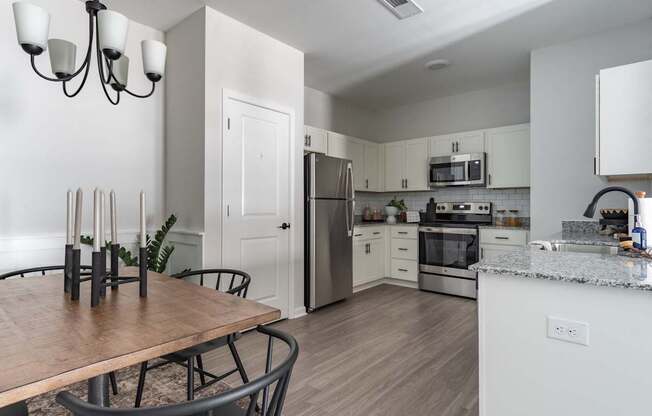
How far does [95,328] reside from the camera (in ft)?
3.37

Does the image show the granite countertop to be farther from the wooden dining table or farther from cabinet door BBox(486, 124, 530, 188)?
cabinet door BBox(486, 124, 530, 188)

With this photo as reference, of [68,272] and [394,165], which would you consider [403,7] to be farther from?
[68,272]

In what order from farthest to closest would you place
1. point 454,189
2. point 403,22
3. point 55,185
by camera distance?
1. point 454,189
2. point 403,22
3. point 55,185

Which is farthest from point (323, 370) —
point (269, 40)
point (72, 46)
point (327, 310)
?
point (269, 40)

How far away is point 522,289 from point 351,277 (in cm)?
289

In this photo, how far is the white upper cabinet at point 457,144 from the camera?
456 cm

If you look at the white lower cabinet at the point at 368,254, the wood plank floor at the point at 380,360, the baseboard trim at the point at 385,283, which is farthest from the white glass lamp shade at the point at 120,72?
the baseboard trim at the point at 385,283

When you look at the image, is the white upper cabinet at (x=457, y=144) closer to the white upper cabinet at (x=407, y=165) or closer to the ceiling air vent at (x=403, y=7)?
the white upper cabinet at (x=407, y=165)

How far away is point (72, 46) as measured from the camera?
65.7 inches

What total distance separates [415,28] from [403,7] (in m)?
0.40

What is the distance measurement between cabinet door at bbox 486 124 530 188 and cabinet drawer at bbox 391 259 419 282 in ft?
4.61

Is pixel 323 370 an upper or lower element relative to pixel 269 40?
lower

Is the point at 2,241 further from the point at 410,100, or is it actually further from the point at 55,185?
the point at 410,100

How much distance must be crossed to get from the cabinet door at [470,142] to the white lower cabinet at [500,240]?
110 cm
